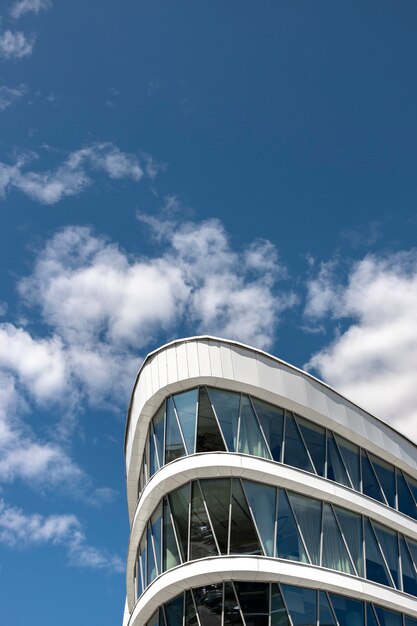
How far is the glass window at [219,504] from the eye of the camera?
24.4 metres

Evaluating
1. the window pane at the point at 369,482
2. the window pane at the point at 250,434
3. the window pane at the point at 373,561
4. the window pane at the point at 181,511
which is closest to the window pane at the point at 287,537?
the window pane at the point at 250,434

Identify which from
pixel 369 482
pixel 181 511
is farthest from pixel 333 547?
pixel 181 511

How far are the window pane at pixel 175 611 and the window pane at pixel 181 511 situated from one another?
1.63m

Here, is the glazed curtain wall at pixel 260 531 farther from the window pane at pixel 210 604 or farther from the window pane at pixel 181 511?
the window pane at pixel 210 604

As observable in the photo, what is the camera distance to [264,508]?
25.2 meters

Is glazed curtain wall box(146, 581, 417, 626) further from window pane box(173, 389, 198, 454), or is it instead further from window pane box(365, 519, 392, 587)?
window pane box(173, 389, 198, 454)

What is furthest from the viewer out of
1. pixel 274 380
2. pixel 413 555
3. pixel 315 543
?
pixel 413 555

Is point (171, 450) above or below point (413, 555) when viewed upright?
above

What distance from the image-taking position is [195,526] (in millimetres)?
24984

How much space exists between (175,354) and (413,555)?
1345 centimetres

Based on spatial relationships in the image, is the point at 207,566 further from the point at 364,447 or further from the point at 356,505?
the point at 364,447

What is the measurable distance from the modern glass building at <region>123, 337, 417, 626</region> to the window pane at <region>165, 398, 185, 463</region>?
0.06m

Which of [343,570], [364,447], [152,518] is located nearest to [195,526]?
[152,518]

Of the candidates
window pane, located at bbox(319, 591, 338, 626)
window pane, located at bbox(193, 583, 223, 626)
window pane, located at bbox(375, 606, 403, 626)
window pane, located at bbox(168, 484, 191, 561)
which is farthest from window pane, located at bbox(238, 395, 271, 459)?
window pane, located at bbox(375, 606, 403, 626)
